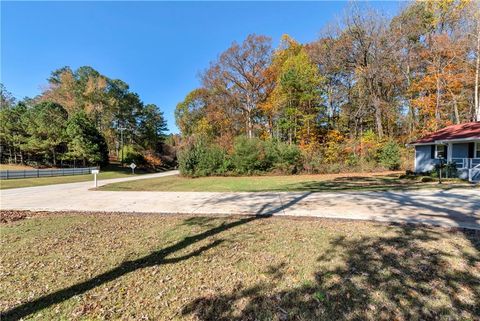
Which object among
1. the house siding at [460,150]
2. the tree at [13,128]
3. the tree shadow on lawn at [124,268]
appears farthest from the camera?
the tree at [13,128]

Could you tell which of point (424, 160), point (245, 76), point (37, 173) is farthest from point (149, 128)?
point (424, 160)

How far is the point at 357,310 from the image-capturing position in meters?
2.20

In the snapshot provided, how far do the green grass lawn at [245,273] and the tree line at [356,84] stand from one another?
53.6ft

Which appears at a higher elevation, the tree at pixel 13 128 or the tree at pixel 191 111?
the tree at pixel 191 111

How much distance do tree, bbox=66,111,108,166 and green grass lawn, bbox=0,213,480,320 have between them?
95.1ft

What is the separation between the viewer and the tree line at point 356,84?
751 inches

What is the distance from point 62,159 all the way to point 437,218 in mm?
38708

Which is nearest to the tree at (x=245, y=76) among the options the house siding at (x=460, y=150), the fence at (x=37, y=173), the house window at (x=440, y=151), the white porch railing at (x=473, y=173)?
the house window at (x=440, y=151)

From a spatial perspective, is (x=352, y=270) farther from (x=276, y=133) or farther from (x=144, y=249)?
(x=276, y=133)

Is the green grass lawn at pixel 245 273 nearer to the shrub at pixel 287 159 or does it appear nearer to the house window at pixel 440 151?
the house window at pixel 440 151

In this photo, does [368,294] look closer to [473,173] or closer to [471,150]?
[473,173]

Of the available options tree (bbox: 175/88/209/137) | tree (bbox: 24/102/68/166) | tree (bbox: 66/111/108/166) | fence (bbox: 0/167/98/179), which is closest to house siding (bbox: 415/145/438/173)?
tree (bbox: 175/88/209/137)

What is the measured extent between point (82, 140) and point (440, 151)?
120 ft

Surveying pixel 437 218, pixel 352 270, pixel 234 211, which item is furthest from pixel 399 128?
pixel 352 270
